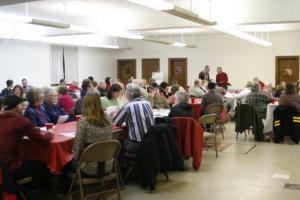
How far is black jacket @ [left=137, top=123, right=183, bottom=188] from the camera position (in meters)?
4.18

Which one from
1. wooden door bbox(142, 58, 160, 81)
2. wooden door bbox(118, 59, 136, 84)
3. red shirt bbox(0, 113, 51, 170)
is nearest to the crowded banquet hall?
red shirt bbox(0, 113, 51, 170)

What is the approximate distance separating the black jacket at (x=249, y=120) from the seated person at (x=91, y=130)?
4297 millimetres

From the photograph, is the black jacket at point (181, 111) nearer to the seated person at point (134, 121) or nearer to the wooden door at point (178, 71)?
the seated person at point (134, 121)

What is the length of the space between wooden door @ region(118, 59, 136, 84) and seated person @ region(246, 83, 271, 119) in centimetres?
946

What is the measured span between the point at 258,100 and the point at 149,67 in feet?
29.8

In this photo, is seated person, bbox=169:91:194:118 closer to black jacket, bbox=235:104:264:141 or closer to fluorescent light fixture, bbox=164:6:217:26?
fluorescent light fixture, bbox=164:6:217:26

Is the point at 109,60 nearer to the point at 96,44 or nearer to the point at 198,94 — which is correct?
the point at 96,44

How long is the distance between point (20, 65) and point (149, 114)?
9.21m

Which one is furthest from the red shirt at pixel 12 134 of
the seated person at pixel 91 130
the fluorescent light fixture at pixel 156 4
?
the fluorescent light fixture at pixel 156 4

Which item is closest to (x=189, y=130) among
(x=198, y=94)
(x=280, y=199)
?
(x=280, y=199)

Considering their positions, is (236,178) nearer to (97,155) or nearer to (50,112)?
(97,155)

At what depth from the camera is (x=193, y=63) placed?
1561cm

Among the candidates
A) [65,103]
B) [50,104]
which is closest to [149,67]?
[65,103]

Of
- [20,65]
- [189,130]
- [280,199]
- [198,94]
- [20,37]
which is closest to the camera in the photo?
[280,199]
